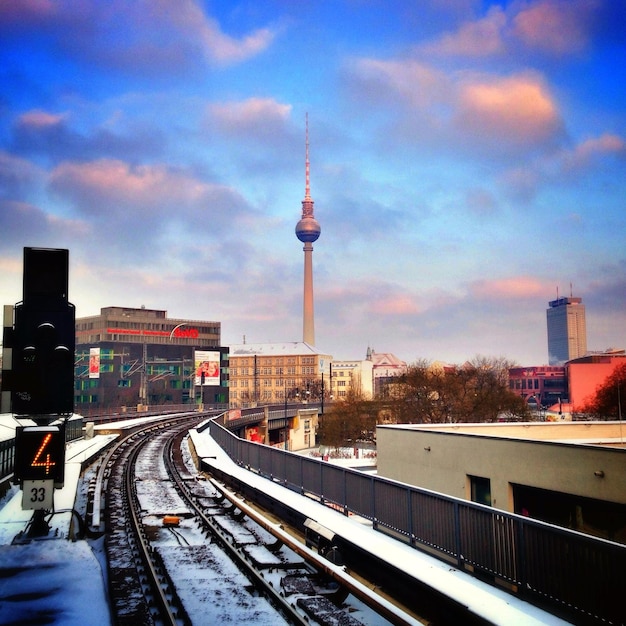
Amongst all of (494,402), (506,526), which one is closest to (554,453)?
(506,526)

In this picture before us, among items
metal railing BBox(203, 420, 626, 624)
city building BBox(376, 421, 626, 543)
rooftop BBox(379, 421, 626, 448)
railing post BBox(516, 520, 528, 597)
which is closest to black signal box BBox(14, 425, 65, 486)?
metal railing BBox(203, 420, 626, 624)

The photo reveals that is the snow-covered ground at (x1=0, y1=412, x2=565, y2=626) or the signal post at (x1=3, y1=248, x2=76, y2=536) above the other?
the signal post at (x1=3, y1=248, x2=76, y2=536)

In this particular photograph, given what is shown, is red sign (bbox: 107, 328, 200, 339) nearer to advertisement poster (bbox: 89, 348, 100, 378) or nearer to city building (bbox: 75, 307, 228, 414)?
city building (bbox: 75, 307, 228, 414)

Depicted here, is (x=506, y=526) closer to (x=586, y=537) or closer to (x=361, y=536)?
(x=586, y=537)

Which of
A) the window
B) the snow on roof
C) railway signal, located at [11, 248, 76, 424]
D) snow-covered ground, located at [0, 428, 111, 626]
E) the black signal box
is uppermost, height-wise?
the snow on roof

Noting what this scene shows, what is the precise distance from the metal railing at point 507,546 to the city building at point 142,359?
105449 mm

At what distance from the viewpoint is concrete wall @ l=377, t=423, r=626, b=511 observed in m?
20.1

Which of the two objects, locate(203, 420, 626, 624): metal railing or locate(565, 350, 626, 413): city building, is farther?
locate(565, 350, 626, 413): city building

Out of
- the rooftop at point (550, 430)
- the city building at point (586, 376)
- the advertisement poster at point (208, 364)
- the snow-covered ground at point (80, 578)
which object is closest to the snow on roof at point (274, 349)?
the city building at point (586, 376)

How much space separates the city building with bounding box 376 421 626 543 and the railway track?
928cm

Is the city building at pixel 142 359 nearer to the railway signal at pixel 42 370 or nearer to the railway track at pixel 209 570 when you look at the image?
the railway track at pixel 209 570

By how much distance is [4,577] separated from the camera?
1312 cm

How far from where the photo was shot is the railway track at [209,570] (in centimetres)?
1133

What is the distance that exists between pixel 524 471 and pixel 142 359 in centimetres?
12168
